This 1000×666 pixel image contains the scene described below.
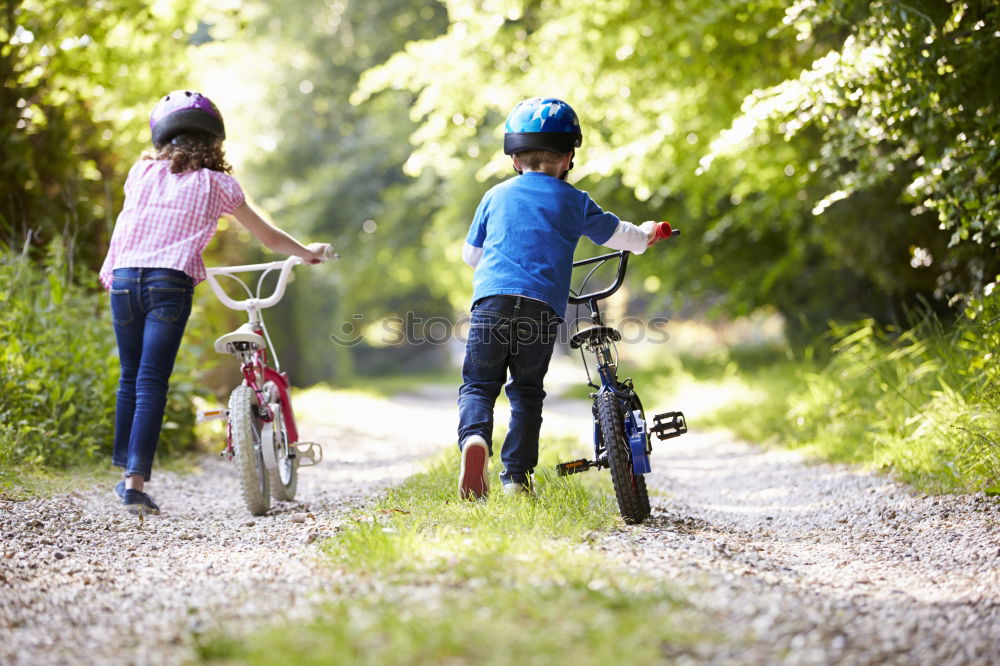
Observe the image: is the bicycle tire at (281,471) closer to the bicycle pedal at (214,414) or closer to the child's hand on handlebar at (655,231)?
the bicycle pedal at (214,414)

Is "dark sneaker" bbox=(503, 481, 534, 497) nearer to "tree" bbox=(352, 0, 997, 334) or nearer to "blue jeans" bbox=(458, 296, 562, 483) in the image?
"blue jeans" bbox=(458, 296, 562, 483)

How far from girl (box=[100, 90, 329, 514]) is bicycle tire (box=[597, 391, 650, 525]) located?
1571 mm

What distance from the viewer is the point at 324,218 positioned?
17.0 metres

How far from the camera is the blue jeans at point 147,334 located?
4.09 metres

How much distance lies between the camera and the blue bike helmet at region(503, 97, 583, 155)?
→ 3770mm

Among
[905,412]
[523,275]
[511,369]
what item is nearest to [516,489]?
[511,369]

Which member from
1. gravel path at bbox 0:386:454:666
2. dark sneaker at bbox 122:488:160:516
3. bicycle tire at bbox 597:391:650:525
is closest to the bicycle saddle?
bicycle tire at bbox 597:391:650:525

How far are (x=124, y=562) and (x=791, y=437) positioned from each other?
487 cm

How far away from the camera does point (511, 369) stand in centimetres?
384

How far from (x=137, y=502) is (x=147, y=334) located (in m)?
0.72

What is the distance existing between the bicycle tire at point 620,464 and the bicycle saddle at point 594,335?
249 mm

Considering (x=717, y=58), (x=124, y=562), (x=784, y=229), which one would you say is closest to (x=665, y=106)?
(x=717, y=58)

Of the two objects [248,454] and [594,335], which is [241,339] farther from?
[594,335]

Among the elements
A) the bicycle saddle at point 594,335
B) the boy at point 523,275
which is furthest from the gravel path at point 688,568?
the bicycle saddle at point 594,335
